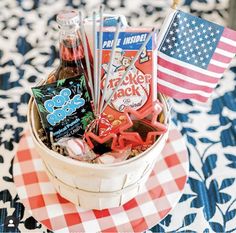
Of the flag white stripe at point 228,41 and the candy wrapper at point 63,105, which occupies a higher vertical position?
the flag white stripe at point 228,41

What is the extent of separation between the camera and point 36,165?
0.95m

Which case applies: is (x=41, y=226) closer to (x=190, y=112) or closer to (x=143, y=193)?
(x=143, y=193)

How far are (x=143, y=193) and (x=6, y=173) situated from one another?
284mm

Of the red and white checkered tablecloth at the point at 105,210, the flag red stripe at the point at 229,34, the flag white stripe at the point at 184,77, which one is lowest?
the red and white checkered tablecloth at the point at 105,210

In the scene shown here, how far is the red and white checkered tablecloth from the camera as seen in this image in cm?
87

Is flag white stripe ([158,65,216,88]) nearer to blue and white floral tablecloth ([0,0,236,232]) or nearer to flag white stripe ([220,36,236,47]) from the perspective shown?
flag white stripe ([220,36,236,47])

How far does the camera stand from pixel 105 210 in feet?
2.91

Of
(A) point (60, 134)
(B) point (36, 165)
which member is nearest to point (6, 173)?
(B) point (36, 165)

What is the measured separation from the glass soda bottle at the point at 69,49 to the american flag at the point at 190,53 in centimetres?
16

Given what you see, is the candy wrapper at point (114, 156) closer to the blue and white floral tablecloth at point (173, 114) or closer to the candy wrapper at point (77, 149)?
the candy wrapper at point (77, 149)

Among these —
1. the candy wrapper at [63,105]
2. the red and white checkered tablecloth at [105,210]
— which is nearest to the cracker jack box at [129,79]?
the candy wrapper at [63,105]

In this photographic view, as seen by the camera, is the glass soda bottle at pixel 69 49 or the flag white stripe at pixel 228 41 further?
the flag white stripe at pixel 228 41

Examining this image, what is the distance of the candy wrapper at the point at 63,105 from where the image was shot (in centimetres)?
76

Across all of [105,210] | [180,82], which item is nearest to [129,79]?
[180,82]
